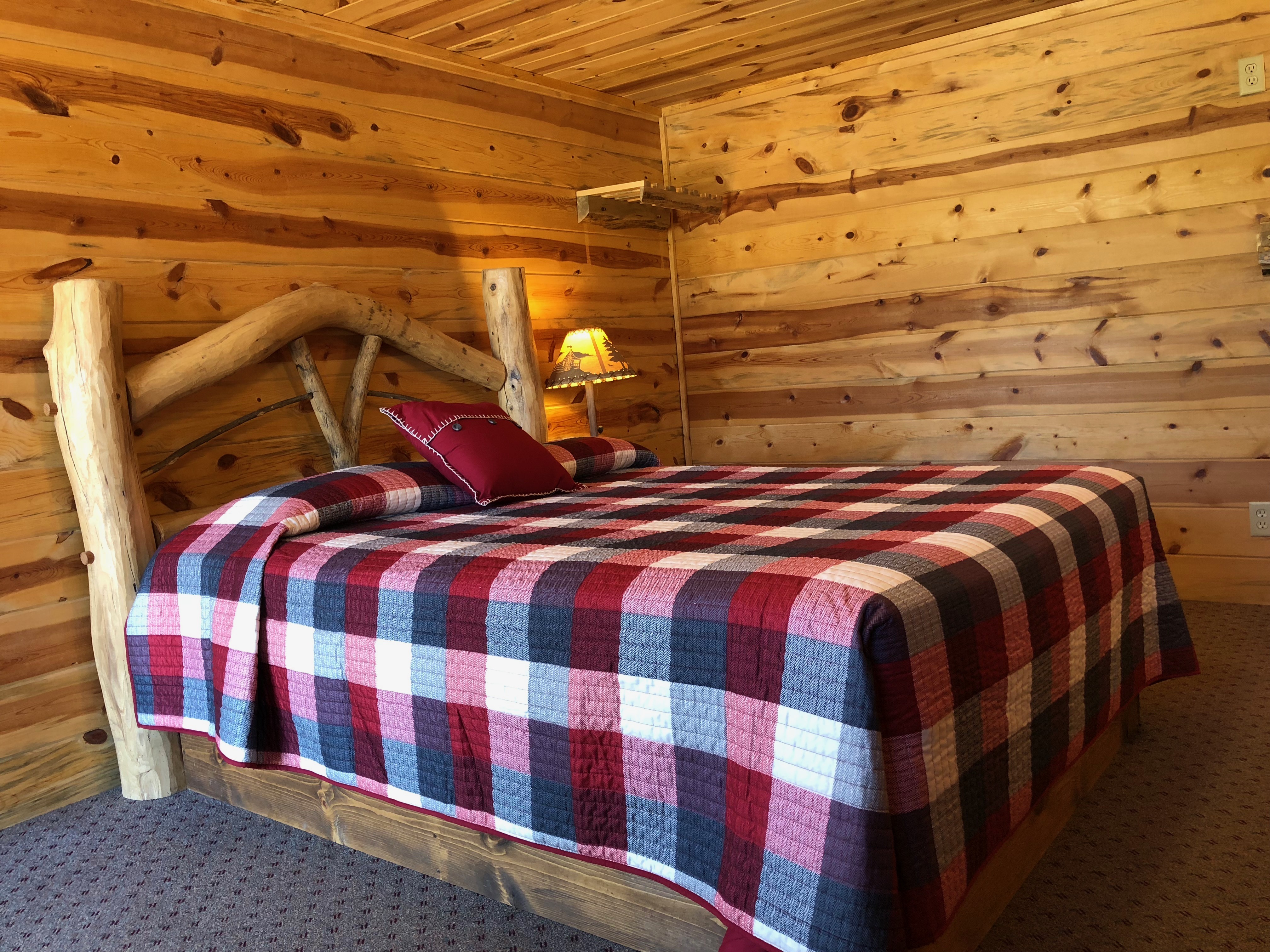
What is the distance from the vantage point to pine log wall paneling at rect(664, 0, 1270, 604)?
10.5 feet

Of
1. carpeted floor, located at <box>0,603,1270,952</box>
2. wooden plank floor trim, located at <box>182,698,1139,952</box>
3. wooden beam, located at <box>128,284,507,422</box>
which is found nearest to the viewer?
wooden plank floor trim, located at <box>182,698,1139,952</box>

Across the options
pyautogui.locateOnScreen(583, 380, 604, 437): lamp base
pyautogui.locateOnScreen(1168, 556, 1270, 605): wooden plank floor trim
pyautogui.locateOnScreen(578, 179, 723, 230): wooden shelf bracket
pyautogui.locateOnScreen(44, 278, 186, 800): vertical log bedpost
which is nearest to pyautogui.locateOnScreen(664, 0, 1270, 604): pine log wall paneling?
pyautogui.locateOnScreen(1168, 556, 1270, 605): wooden plank floor trim

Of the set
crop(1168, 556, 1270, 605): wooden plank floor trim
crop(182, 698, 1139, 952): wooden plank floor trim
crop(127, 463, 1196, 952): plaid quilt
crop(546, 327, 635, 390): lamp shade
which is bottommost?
crop(1168, 556, 1270, 605): wooden plank floor trim

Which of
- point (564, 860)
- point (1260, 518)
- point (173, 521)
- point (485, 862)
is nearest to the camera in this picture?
point (564, 860)

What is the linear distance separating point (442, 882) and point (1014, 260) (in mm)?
2821

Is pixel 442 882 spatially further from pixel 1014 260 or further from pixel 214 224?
pixel 1014 260

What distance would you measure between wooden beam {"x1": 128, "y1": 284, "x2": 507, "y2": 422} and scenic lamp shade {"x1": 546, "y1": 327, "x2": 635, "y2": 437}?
0.41m

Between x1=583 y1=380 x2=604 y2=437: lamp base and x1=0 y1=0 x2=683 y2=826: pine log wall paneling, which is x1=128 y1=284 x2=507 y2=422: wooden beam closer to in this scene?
x1=0 y1=0 x2=683 y2=826: pine log wall paneling

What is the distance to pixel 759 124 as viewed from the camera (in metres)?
4.07

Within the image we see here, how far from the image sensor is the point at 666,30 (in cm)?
335

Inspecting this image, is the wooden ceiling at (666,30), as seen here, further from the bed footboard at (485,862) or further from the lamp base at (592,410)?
the bed footboard at (485,862)

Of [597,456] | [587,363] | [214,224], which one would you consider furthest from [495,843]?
[587,363]

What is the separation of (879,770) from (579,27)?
276 cm

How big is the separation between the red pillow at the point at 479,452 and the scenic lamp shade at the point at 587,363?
0.84 metres
